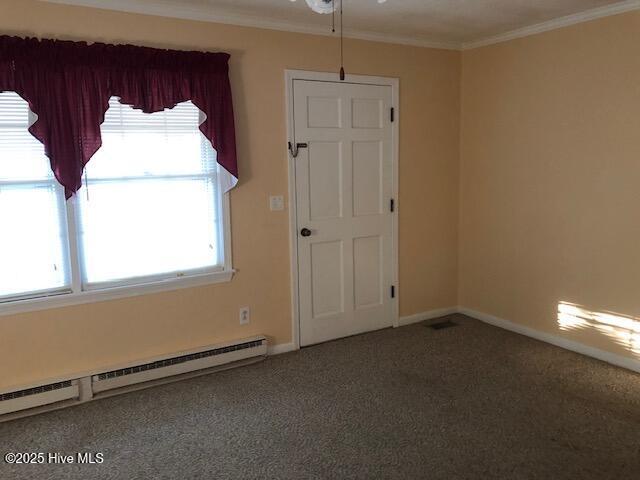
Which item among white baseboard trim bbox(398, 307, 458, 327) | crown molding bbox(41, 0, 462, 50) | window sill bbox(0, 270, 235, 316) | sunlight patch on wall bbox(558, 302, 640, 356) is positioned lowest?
white baseboard trim bbox(398, 307, 458, 327)

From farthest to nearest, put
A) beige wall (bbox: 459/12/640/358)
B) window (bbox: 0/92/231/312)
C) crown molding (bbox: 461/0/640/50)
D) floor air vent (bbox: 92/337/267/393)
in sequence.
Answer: beige wall (bbox: 459/12/640/358)
crown molding (bbox: 461/0/640/50)
floor air vent (bbox: 92/337/267/393)
window (bbox: 0/92/231/312)

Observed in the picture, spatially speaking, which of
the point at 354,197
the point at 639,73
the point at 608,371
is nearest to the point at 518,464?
the point at 608,371

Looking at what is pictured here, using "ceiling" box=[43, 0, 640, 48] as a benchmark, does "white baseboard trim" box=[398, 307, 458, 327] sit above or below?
→ below

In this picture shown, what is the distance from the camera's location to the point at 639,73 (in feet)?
11.1

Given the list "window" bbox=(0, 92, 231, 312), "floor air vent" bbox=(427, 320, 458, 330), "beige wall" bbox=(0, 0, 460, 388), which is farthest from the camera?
"floor air vent" bbox=(427, 320, 458, 330)

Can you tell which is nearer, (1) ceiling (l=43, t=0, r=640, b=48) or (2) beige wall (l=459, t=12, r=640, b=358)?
(1) ceiling (l=43, t=0, r=640, b=48)

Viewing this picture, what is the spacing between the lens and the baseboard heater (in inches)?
121

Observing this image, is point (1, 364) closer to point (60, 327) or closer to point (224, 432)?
point (60, 327)

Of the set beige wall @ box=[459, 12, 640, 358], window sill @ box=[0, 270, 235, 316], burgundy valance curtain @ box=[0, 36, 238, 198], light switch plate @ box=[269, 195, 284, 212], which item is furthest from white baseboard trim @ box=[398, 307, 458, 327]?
burgundy valance curtain @ box=[0, 36, 238, 198]

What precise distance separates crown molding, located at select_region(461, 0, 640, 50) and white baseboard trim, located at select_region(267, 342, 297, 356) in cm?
299

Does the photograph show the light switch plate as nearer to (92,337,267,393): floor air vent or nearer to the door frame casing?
the door frame casing

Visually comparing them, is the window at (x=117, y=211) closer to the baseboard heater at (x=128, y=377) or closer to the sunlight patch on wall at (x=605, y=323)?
the baseboard heater at (x=128, y=377)

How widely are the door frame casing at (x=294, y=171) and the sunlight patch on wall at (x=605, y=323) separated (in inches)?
52.9

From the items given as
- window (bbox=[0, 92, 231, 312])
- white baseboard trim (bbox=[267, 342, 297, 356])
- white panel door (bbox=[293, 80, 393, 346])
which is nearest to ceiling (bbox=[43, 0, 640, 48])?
white panel door (bbox=[293, 80, 393, 346])
